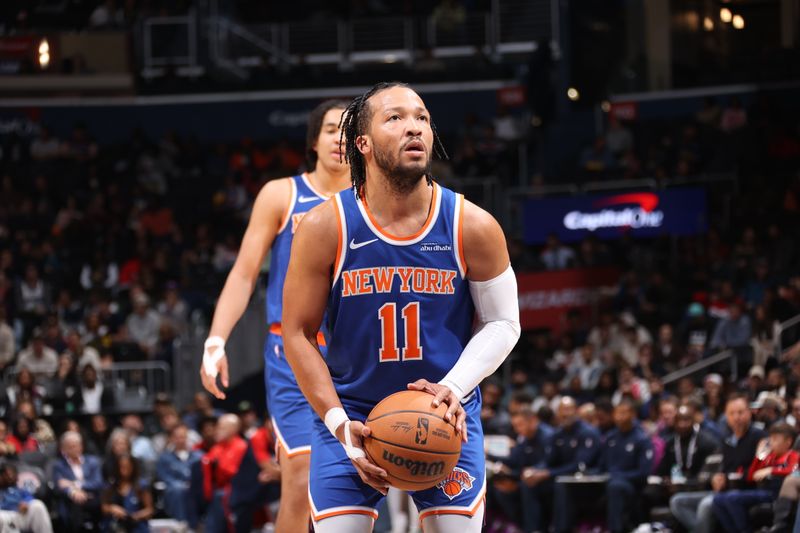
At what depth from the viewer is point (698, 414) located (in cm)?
1308

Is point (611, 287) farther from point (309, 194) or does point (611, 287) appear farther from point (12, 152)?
point (309, 194)

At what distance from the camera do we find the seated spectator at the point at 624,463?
12.9 meters

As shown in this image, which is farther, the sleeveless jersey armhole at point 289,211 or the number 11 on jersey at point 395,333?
the sleeveless jersey armhole at point 289,211

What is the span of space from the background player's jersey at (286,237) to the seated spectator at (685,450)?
7013 mm

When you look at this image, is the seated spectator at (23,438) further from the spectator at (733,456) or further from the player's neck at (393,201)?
the player's neck at (393,201)

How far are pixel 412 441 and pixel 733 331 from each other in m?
12.6

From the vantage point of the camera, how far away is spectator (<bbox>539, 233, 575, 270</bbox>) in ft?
65.9

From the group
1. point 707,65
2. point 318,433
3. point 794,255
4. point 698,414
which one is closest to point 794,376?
point 698,414

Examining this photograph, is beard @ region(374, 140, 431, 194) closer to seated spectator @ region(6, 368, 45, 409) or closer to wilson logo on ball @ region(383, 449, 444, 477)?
wilson logo on ball @ region(383, 449, 444, 477)

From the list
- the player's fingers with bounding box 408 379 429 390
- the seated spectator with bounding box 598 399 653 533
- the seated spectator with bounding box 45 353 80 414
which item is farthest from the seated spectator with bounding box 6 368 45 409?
the player's fingers with bounding box 408 379 429 390

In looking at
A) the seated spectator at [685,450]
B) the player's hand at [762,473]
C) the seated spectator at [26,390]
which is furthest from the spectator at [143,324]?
the player's hand at [762,473]

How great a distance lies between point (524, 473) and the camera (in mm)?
13766

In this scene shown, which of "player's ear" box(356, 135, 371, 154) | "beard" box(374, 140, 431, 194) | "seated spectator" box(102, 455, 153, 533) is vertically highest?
"player's ear" box(356, 135, 371, 154)

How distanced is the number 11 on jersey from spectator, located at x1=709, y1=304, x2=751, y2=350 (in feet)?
39.5
